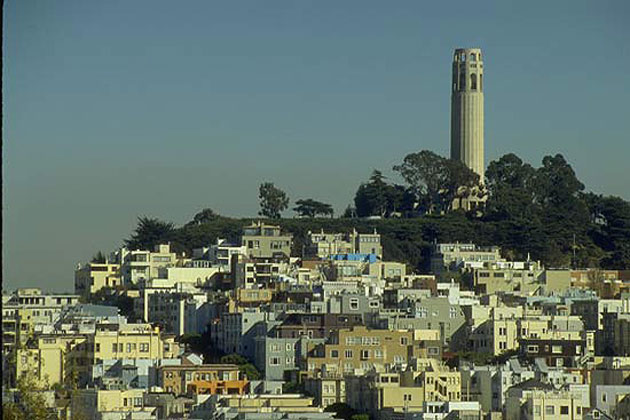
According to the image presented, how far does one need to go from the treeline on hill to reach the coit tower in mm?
747

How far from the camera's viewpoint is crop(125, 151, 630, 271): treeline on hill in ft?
169

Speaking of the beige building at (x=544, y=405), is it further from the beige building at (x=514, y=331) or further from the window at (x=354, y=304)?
the window at (x=354, y=304)

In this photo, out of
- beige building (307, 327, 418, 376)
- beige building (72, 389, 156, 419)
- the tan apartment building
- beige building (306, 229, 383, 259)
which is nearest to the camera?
beige building (72, 389, 156, 419)

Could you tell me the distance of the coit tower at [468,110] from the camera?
55.4 metres

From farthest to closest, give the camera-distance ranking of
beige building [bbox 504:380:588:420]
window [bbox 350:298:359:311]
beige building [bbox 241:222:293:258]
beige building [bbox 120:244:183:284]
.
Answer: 1. beige building [bbox 241:222:293:258]
2. beige building [bbox 120:244:183:284]
3. window [bbox 350:298:359:311]
4. beige building [bbox 504:380:588:420]

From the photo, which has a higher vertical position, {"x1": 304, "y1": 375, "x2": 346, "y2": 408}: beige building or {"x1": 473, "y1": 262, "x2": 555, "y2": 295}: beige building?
{"x1": 473, "y1": 262, "x2": 555, "y2": 295}: beige building

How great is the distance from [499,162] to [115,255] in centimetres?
1160

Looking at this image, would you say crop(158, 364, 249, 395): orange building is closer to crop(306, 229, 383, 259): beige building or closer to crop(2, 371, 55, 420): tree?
crop(306, 229, 383, 259): beige building

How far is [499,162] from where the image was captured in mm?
55438

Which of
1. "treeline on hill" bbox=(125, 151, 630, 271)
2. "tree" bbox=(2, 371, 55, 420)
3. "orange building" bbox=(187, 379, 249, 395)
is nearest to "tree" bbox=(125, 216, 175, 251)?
"treeline on hill" bbox=(125, 151, 630, 271)

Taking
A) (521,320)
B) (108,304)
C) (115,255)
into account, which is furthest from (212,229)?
(521,320)

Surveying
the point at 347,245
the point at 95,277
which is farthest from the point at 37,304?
the point at 347,245

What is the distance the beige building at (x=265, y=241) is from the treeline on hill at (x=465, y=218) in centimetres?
58

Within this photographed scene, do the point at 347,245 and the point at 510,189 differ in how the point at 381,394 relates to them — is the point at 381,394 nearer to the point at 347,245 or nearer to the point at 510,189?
the point at 347,245
